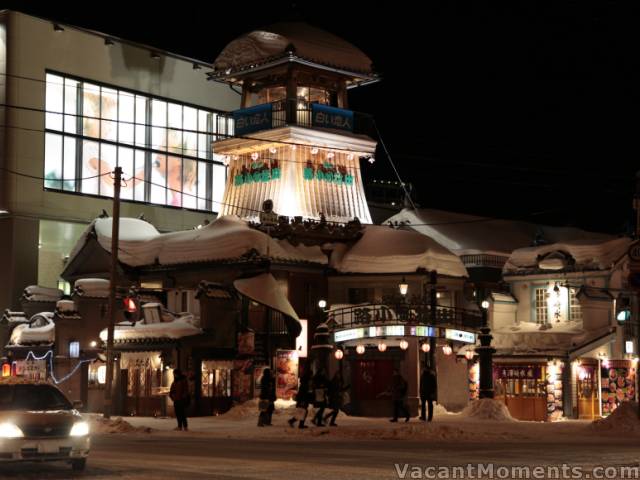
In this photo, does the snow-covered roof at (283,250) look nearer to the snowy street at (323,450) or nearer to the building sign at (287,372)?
the building sign at (287,372)

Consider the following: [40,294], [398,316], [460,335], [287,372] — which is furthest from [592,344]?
[40,294]

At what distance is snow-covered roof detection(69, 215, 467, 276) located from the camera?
51.3 meters

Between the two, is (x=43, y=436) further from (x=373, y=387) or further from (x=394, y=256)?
(x=394, y=256)

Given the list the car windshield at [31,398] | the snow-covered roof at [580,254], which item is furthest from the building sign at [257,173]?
the car windshield at [31,398]

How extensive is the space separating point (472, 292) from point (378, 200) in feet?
84.8

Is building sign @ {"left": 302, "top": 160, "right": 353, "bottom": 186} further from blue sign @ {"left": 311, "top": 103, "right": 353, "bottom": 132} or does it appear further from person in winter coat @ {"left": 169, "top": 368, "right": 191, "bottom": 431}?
person in winter coat @ {"left": 169, "top": 368, "right": 191, "bottom": 431}

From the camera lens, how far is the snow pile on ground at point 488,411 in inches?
1700

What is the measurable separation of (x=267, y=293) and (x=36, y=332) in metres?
10.2

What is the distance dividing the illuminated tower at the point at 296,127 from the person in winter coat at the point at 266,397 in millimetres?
19190

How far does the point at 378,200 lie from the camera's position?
84250 mm

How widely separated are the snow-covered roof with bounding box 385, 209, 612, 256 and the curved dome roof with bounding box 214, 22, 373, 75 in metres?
9.69

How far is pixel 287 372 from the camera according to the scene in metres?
51.2

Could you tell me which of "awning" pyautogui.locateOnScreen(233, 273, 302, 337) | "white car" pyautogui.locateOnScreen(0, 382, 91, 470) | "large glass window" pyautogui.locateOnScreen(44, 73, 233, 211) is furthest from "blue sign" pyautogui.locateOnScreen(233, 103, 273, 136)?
"white car" pyautogui.locateOnScreen(0, 382, 91, 470)

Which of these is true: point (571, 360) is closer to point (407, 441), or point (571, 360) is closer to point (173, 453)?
point (407, 441)
